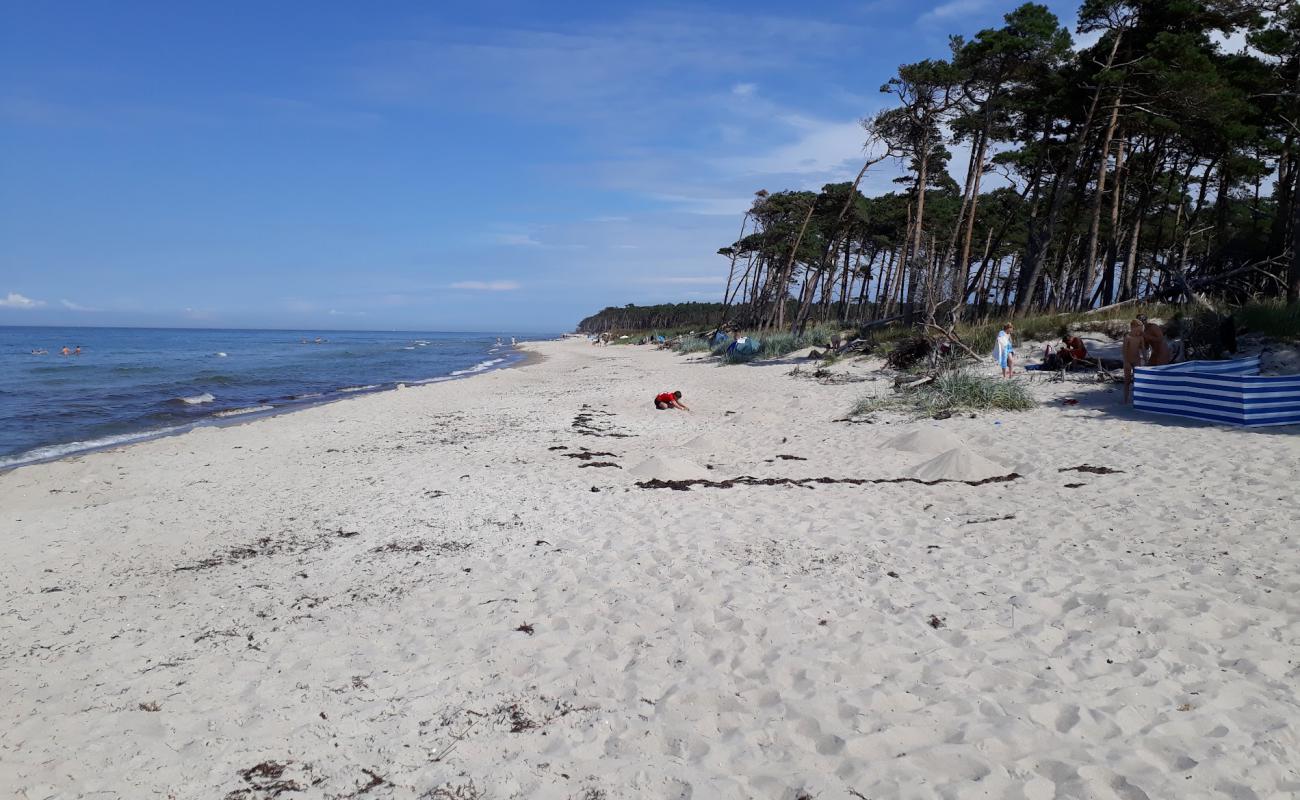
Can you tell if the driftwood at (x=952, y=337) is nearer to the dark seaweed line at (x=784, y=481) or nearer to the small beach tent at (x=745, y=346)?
the dark seaweed line at (x=784, y=481)

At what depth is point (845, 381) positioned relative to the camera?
55.7 ft

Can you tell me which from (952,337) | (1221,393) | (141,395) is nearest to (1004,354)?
(952,337)

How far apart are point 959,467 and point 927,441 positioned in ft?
4.24

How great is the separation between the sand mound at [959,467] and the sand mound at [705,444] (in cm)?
320

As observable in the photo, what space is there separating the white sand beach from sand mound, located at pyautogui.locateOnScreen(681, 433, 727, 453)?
127 cm

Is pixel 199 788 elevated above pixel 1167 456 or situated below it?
below

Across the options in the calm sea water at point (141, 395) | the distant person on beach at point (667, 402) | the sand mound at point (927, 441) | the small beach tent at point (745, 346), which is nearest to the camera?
the sand mound at point (927, 441)

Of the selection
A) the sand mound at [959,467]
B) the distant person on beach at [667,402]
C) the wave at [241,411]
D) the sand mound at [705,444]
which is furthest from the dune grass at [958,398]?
the wave at [241,411]

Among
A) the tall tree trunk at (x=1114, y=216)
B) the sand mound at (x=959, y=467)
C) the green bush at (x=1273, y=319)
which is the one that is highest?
the tall tree trunk at (x=1114, y=216)

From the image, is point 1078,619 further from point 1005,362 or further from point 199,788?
point 1005,362

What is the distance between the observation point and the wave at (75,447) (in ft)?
38.2

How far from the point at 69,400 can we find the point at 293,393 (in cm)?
600

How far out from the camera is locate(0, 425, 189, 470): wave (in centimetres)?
1163

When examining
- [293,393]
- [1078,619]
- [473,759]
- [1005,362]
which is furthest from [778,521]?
[293,393]
